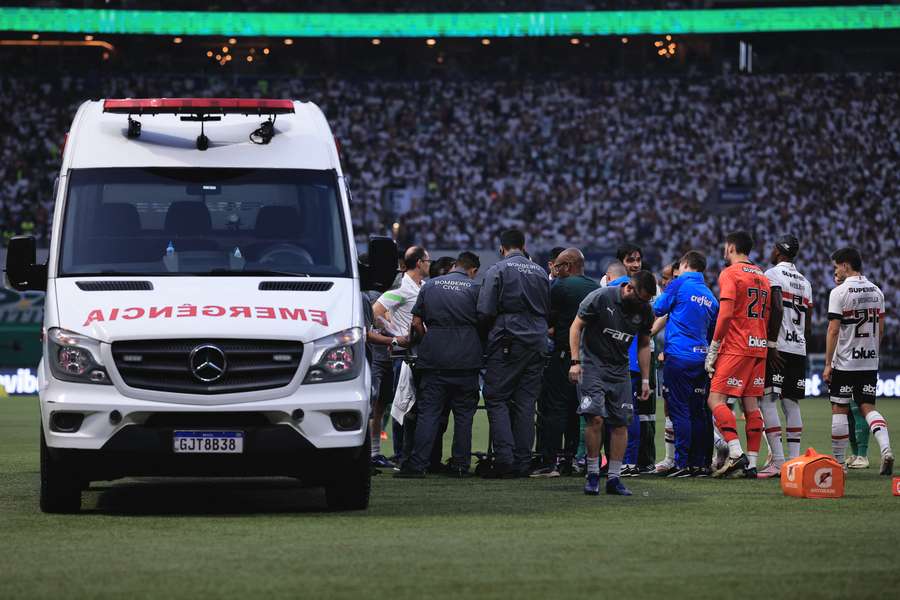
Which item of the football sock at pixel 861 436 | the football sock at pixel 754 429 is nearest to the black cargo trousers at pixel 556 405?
the football sock at pixel 754 429

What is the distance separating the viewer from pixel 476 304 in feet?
47.7

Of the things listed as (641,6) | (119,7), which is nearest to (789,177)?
(641,6)

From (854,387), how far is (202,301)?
722 centimetres

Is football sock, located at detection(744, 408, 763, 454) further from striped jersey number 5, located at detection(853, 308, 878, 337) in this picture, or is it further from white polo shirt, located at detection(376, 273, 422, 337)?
white polo shirt, located at detection(376, 273, 422, 337)

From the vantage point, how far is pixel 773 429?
48.6ft

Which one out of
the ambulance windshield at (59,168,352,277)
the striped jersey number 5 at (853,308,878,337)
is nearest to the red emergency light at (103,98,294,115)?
the ambulance windshield at (59,168,352,277)

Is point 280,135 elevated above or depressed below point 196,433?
above

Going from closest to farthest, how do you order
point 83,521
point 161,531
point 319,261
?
point 161,531
point 83,521
point 319,261

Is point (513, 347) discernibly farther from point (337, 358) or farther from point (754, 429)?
point (337, 358)

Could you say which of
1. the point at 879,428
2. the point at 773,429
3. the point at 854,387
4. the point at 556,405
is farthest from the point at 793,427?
the point at 556,405

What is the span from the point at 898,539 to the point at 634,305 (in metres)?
3.61

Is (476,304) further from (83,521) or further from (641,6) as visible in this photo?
(641,6)

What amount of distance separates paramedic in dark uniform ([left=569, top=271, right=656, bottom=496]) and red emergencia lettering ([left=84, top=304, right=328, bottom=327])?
264 cm

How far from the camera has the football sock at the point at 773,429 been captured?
14617mm
